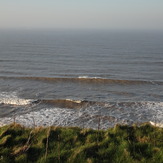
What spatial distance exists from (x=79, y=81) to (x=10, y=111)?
11442mm

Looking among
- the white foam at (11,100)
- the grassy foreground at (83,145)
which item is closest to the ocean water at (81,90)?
the white foam at (11,100)

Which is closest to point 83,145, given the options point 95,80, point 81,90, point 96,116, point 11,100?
point 96,116

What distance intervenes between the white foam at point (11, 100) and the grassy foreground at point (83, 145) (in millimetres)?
11047

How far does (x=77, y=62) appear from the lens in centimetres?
3866

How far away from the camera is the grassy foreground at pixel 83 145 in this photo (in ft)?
21.1

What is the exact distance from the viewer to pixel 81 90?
965 inches

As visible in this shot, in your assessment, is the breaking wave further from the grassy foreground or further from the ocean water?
the grassy foreground

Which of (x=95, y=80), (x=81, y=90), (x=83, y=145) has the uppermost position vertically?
(x=83, y=145)

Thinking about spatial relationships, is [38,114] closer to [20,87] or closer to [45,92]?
[45,92]

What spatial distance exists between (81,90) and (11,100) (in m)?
7.31

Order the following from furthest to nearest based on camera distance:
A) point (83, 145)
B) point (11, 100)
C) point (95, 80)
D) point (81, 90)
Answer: point (95, 80) < point (81, 90) < point (11, 100) < point (83, 145)

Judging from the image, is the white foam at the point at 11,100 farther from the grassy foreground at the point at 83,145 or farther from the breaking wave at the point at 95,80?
the grassy foreground at the point at 83,145

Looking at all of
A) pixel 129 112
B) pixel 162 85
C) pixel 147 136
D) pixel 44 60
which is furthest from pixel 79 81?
pixel 147 136

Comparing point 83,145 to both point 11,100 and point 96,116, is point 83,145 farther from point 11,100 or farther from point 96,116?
point 11,100
